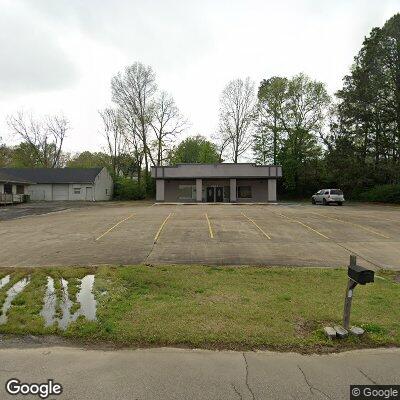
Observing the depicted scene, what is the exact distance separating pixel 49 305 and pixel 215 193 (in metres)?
32.8

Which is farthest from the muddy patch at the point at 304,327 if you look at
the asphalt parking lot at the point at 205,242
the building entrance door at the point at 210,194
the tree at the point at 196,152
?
the tree at the point at 196,152

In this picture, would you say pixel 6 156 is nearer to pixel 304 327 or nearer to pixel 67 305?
pixel 67 305

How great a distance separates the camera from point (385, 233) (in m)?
14.9

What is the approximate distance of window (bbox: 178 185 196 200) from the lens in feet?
125

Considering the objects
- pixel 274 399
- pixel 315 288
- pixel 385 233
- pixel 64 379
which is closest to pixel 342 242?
pixel 385 233

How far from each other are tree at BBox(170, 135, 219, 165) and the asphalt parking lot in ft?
125

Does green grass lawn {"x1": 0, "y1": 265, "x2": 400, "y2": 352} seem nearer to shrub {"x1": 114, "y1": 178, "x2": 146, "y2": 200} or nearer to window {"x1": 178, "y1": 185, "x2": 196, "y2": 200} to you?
window {"x1": 178, "y1": 185, "x2": 196, "y2": 200}

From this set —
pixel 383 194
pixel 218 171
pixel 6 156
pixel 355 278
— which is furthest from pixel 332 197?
pixel 6 156

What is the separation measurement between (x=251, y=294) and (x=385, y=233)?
454 inches

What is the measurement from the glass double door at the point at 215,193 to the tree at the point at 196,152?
56.4 ft

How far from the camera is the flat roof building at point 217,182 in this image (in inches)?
1457

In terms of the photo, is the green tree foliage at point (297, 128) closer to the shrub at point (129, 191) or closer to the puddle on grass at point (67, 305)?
the shrub at point (129, 191)

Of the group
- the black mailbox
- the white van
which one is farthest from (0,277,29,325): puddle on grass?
the white van

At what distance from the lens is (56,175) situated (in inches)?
1734
